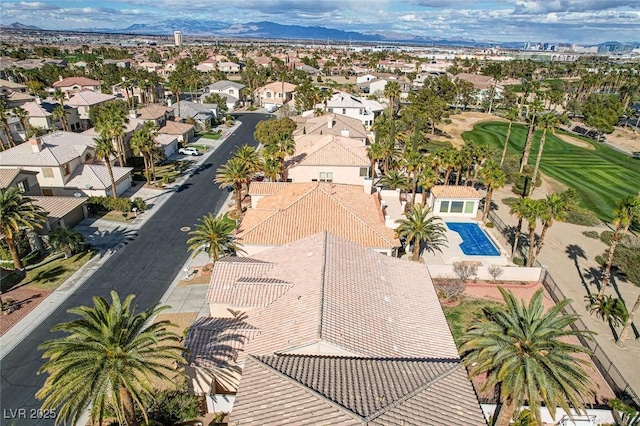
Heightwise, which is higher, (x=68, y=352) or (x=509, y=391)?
(x=68, y=352)

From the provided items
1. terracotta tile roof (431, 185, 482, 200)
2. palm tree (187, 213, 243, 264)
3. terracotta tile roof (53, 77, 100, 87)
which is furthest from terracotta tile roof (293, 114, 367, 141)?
terracotta tile roof (53, 77, 100, 87)

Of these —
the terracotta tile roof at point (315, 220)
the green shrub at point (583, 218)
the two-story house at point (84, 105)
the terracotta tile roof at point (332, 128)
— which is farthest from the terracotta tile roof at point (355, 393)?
the two-story house at point (84, 105)

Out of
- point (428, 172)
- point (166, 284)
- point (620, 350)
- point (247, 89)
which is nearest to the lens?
point (620, 350)

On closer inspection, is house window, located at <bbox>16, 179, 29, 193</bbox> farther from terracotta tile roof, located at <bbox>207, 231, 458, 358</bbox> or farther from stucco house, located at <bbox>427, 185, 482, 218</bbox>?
stucco house, located at <bbox>427, 185, 482, 218</bbox>

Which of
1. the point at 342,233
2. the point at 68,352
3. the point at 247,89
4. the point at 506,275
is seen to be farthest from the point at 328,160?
the point at 247,89

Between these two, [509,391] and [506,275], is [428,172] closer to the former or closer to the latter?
[506,275]

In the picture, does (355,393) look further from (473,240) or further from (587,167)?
(587,167)

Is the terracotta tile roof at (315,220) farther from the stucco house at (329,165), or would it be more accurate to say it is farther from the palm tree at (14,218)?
the palm tree at (14,218)
